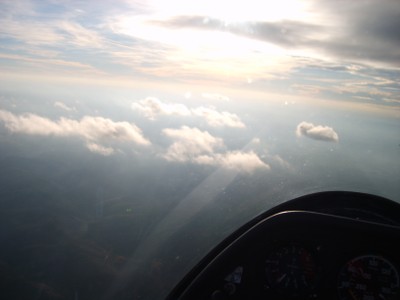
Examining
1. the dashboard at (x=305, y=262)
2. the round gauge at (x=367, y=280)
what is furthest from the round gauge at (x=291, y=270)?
the round gauge at (x=367, y=280)

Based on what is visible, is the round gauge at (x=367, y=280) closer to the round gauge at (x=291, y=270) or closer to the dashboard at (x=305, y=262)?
the dashboard at (x=305, y=262)

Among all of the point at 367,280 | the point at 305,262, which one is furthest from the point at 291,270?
the point at 367,280

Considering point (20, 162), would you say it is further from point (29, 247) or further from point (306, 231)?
point (306, 231)

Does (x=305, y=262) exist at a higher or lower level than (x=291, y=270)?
higher

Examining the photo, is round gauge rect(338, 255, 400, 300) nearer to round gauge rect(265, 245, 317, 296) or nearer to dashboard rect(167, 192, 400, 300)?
dashboard rect(167, 192, 400, 300)

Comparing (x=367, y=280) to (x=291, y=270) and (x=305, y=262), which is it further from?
(x=291, y=270)
